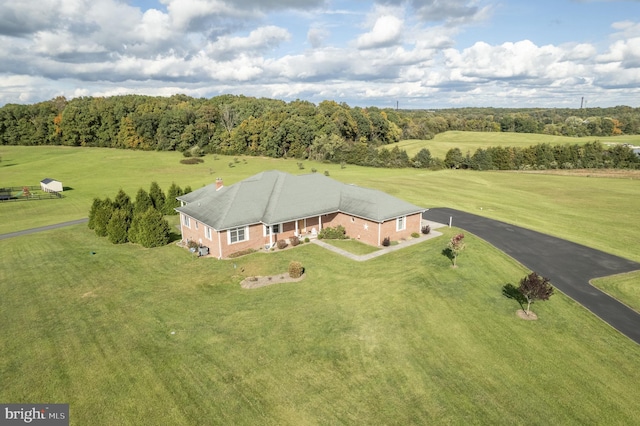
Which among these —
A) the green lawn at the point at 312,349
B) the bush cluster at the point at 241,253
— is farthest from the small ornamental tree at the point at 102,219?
the bush cluster at the point at 241,253

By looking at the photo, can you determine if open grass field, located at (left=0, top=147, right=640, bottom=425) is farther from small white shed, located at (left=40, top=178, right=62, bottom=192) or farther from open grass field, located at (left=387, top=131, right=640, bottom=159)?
open grass field, located at (left=387, top=131, right=640, bottom=159)

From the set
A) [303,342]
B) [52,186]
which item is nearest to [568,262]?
[303,342]

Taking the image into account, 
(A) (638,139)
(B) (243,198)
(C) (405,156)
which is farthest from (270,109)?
(A) (638,139)

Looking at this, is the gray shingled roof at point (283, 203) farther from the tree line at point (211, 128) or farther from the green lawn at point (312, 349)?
the tree line at point (211, 128)

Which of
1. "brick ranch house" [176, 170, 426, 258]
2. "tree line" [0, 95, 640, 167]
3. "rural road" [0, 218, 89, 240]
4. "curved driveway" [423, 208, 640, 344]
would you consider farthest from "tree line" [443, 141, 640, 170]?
"rural road" [0, 218, 89, 240]

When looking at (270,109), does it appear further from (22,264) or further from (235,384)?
(235,384)

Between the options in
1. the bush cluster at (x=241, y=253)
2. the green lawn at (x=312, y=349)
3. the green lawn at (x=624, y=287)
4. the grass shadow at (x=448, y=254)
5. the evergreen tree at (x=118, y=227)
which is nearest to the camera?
the green lawn at (x=312, y=349)
